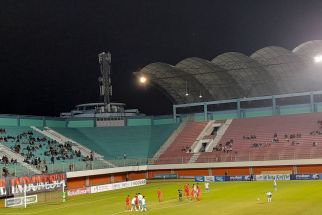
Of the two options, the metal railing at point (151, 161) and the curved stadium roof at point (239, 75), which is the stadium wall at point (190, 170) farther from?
the curved stadium roof at point (239, 75)

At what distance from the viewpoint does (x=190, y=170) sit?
82438 mm

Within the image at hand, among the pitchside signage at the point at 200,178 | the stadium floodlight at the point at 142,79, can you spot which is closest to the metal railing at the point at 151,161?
the pitchside signage at the point at 200,178

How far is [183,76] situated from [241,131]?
49.4 ft

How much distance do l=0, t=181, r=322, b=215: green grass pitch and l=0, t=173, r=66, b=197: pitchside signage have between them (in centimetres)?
347

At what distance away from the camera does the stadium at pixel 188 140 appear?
60406 millimetres

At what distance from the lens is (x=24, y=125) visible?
8250 cm

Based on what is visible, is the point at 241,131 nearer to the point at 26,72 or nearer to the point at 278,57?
the point at 278,57

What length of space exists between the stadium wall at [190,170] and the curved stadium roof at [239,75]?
17340 millimetres

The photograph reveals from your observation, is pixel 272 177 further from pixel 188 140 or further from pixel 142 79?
pixel 142 79

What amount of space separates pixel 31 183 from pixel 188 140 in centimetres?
3865

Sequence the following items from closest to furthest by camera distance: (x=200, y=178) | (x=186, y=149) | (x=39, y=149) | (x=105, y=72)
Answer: (x=39, y=149) → (x=200, y=178) → (x=105, y=72) → (x=186, y=149)

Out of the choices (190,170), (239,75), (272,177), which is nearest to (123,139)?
(190,170)

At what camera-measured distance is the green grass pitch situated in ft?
132

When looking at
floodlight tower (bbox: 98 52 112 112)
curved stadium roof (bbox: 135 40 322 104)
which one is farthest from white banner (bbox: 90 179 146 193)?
curved stadium roof (bbox: 135 40 322 104)
